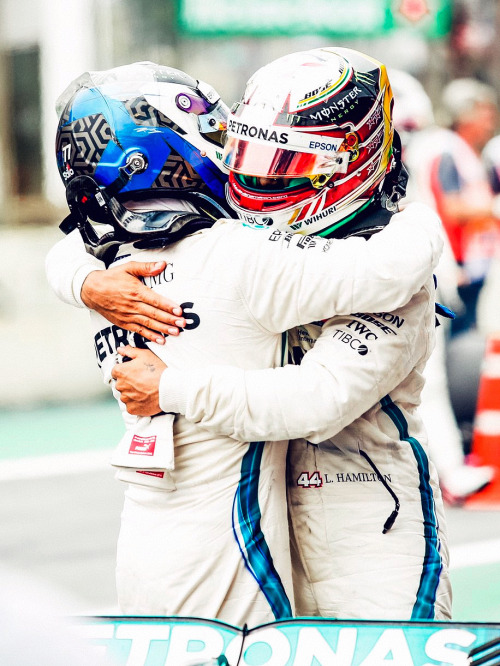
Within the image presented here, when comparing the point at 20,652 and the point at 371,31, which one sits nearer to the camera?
the point at 20,652

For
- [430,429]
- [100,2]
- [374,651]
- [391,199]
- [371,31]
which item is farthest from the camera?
[371,31]

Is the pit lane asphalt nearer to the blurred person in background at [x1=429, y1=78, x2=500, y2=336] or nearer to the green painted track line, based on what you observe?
the green painted track line

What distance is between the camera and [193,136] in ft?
Result: 7.90

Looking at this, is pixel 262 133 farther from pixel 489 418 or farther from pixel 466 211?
pixel 466 211

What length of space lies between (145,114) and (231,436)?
70 cm

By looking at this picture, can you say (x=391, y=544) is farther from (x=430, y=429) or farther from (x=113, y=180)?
(x=430, y=429)

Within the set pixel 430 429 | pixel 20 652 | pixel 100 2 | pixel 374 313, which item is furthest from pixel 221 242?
pixel 100 2

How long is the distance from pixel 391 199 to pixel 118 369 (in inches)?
28.6

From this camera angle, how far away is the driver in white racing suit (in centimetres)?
224

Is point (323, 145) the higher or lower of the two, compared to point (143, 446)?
higher

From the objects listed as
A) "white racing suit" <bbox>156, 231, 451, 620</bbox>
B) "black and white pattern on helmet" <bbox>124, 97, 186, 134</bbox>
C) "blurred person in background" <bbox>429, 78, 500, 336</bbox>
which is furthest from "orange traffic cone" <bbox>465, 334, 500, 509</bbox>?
"black and white pattern on helmet" <bbox>124, 97, 186, 134</bbox>

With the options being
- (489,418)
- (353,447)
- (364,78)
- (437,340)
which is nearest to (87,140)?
(364,78)

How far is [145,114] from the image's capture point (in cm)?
237

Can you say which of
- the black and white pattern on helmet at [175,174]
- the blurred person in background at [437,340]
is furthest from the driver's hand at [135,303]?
the blurred person in background at [437,340]
